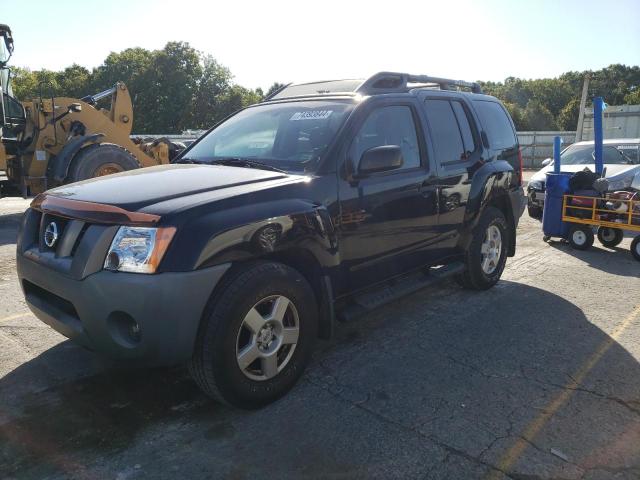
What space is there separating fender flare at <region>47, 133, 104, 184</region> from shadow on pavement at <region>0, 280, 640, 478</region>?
664 cm

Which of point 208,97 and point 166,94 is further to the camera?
point 208,97

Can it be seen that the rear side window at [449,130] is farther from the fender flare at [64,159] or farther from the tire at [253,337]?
the fender flare at [64,159]

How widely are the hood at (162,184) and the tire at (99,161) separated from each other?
6.77 meters

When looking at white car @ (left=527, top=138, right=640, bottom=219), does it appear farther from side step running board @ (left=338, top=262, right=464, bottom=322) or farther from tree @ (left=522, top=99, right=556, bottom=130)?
tree @ (left=522, top=99, right=556, bottom=130)

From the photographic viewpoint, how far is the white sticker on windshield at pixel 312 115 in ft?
12.3

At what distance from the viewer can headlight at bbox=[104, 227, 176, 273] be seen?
2.55 m

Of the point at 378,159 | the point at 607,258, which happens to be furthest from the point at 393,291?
the point at 607,258

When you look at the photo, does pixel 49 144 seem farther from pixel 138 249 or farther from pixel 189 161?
pixel 138 249

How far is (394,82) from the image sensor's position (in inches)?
173

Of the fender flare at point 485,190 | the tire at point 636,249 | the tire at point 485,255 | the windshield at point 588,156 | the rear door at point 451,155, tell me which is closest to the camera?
the rear door at point 451,155

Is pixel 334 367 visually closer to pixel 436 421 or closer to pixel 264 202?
pixel 436 421

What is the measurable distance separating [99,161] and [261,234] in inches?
322

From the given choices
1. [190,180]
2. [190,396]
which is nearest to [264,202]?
[190,180]

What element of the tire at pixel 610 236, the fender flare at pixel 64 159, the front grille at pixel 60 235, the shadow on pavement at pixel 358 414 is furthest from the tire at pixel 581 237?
the fender flare at pixel 64 159
